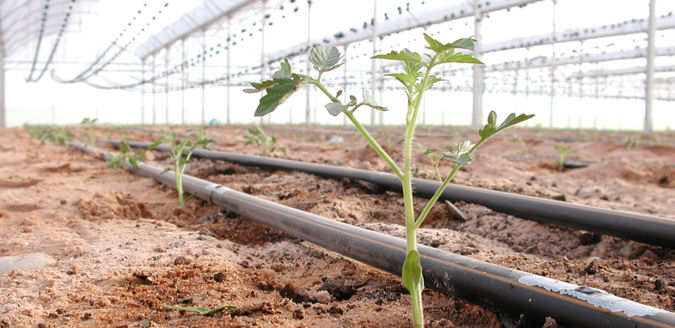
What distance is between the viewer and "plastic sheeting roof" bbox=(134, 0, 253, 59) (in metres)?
19.0

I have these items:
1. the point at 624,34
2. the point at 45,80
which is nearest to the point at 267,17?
the point at 624,34

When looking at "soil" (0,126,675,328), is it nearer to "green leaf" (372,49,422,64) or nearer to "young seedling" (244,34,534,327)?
"young seedling" (244,34,534,327)

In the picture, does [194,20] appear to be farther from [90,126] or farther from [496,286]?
[496,286]

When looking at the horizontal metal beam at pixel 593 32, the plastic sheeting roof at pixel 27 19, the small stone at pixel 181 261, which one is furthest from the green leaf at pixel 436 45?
the horizontal metal beam at pixel 593 32

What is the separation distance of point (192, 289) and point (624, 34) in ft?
71.5

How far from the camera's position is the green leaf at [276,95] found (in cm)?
85

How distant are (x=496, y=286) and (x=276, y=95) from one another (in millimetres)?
799

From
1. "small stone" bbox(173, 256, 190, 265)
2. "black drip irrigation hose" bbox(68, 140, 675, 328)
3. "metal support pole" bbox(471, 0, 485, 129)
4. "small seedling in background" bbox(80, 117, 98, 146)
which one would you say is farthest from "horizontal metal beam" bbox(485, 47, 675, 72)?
"small stone" bbox(173, 256, 190, 265)

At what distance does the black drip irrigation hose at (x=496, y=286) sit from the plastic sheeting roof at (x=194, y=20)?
17676 millimetres

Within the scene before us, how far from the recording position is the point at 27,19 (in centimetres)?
1992

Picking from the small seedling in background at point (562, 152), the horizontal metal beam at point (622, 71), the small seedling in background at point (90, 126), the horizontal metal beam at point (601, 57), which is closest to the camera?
the small seedling in background at point (562, 152)

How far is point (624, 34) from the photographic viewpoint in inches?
739

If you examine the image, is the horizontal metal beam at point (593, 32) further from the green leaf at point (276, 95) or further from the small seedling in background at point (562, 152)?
the green leaf at point (276, 95)

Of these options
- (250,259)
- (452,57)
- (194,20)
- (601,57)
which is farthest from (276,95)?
(601,57)
